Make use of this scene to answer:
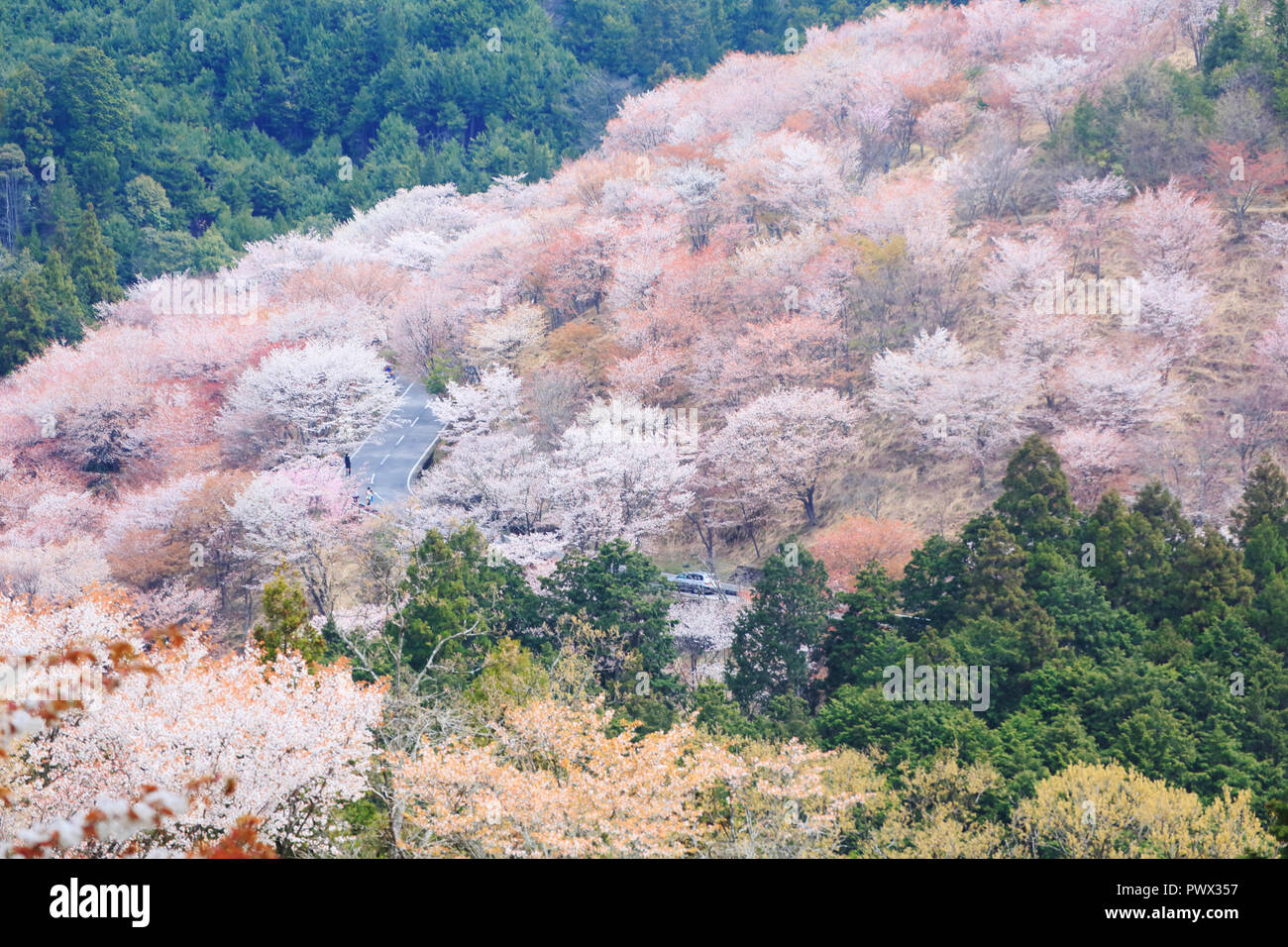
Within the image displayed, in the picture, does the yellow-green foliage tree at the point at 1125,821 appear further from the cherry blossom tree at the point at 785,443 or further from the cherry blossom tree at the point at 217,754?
the cherry blossom tree at the point at 785,443

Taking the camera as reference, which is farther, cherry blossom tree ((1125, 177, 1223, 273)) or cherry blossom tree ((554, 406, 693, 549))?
cherry blossom tree ((1125, 177, 1223, 273))

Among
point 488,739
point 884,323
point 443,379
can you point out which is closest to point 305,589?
point 443,379

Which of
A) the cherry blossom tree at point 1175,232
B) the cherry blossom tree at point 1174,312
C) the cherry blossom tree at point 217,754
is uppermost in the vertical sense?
the cherry blossom tree at point 1175,232

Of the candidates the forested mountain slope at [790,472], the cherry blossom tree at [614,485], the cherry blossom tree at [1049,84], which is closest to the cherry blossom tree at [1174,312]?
the forested mountain slope at [790,472]

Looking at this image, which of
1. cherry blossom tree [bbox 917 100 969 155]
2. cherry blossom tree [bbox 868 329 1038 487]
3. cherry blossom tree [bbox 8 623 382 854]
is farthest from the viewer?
cherry blossom tree [bbox 917 100 969 155]

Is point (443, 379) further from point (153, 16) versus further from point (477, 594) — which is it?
point (153, 16)

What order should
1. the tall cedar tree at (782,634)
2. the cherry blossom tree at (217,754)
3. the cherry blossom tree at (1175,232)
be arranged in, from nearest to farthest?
the cherry blossom tree at (217,754), the tall cedar tree at (782,634), the cherry blossom tree at (1175,232)

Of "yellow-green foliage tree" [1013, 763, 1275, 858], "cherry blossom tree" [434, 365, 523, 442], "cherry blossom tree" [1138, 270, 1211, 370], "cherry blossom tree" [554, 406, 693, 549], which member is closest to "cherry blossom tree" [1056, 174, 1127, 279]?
"cherry blossom tree" [1138, 270, 1211, 370]

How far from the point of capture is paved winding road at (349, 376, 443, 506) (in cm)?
3391

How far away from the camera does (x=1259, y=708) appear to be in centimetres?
2011

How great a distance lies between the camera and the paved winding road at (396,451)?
33.9 m

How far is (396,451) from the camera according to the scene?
36.7 m

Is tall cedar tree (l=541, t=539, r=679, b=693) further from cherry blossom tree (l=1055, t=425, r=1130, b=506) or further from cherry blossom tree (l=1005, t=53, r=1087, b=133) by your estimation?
cherry blossom tree (l=1005, t=53, r=1087, b=133)

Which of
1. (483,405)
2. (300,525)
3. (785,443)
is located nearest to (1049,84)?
(785,443)
